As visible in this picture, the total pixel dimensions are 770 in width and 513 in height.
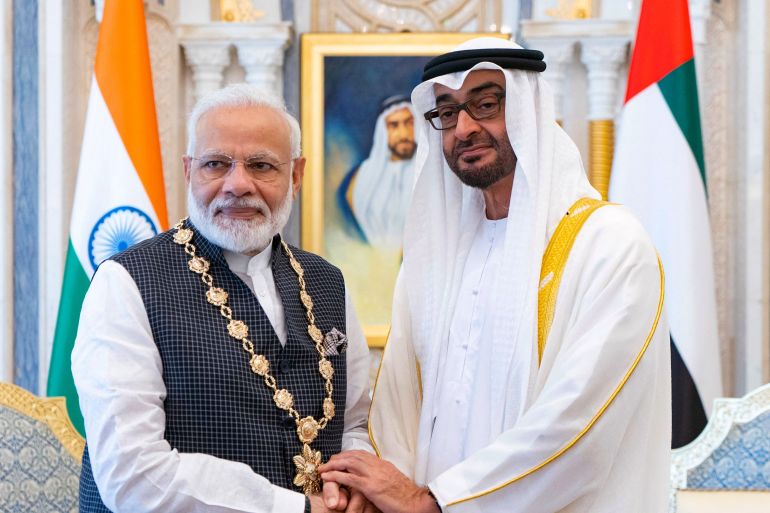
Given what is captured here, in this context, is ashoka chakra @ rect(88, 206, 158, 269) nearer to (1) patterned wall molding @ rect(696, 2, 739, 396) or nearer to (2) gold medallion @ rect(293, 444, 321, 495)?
(2) gold medallion @ rect(293, 444, 321, 495)

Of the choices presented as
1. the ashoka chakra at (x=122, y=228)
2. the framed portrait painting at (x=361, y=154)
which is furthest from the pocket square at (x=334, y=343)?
the framed portrait painting at (x=361, y=154)

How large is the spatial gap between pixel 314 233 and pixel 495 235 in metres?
2.57

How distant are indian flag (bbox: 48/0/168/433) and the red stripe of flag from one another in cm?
221

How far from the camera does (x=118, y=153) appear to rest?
4578 millimetres

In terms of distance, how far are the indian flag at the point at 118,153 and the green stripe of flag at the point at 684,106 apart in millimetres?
2323

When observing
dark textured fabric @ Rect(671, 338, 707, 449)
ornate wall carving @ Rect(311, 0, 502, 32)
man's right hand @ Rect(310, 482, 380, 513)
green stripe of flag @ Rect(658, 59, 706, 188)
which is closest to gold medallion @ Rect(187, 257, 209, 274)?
man's right hand @ Rect(310, 482, 380, 513)

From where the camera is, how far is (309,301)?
103 inches

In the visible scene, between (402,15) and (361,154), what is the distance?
777mm

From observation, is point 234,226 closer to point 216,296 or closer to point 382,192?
point 216,296

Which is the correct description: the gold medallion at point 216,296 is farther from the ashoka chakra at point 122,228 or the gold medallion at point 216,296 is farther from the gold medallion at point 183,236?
the ashoka chakra at point 122,228

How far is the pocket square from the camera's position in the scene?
100 inches

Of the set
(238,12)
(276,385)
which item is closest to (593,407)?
(276,385)

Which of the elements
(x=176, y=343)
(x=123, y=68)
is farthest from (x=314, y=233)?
(x=176, y=343)

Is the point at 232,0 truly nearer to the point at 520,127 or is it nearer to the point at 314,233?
the point at 314,233
